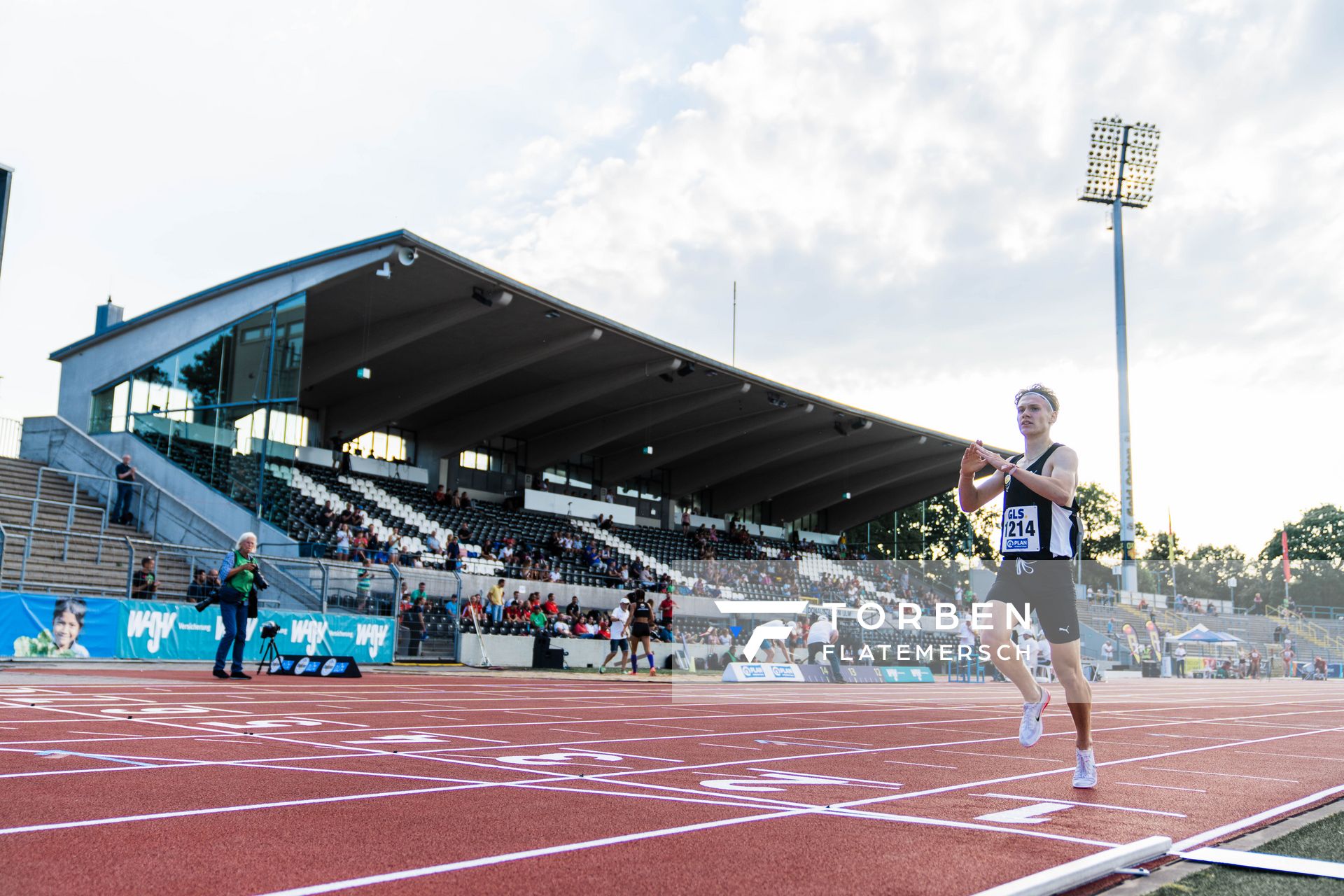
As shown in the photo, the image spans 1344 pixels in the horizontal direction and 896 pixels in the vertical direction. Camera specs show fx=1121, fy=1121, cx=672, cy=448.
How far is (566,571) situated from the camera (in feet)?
115

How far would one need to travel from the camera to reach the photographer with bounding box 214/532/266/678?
46.5 ft

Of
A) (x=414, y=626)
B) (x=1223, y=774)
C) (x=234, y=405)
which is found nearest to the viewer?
(x=1223, y=774)

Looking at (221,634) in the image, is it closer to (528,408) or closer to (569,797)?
(569,797)

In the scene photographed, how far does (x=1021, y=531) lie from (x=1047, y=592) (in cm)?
36

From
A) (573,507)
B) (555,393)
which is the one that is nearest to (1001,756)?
(555,393)

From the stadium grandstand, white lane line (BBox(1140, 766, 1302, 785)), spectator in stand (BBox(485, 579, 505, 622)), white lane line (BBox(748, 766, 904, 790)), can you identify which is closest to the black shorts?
white lane line (BBox(748, 766, 904, 790))

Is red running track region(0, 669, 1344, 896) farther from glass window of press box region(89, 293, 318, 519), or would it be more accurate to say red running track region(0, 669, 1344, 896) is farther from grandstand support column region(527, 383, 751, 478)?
grandstand support column region(527, 383, 751, 478)

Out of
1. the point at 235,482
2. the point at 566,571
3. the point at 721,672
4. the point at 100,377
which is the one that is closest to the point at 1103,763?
the point at 721,672

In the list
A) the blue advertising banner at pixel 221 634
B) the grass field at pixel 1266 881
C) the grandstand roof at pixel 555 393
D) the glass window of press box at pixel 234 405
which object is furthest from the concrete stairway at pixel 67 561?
the grass field at pixel 1266 881

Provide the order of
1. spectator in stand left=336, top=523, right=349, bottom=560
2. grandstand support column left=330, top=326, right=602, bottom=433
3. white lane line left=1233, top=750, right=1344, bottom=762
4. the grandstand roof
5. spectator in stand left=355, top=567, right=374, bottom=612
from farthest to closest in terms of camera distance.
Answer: grandstand support column left=330, top=326, right=602, bottom=433 → the grandstand roof → spectator in stand left=336, top=523, right=349, bottom=560 → spectator in stand left=355, top=567, right=374, bottom=612 → white lane line left=1233, top=750, right=1344, bottom=762

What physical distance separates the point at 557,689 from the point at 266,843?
1255 centimetres

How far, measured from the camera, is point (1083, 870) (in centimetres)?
337

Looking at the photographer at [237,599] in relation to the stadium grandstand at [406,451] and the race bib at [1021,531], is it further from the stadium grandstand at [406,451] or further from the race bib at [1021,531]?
the race bib at [1021,531]

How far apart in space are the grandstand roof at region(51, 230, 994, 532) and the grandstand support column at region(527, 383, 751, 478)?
0.06 metres
